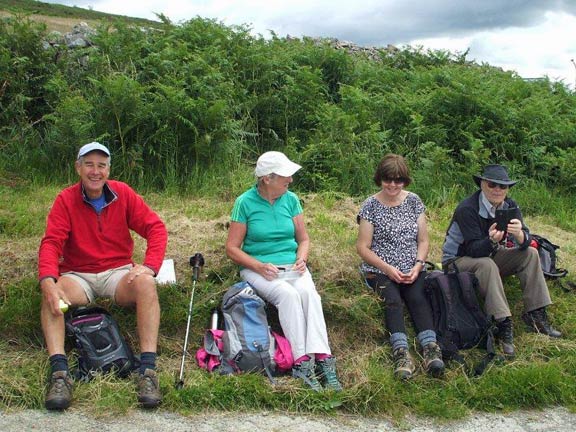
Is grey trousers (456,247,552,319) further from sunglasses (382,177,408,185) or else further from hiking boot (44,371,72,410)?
hiking boot (44,371,72,410)

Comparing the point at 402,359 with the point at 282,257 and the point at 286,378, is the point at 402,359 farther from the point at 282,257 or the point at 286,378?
the point at 282,257

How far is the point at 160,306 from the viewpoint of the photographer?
5512 millimetres

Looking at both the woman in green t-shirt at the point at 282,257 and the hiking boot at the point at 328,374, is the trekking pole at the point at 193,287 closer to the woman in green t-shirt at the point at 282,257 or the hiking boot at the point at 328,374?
the woman in green t-shirt at the point at 282,257

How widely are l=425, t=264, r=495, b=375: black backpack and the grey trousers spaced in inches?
3.6

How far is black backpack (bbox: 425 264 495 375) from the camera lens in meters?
5.33

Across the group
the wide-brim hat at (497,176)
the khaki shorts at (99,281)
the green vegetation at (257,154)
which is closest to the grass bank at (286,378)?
the green vegetation at (257,154)

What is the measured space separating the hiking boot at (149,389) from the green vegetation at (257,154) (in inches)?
3.9

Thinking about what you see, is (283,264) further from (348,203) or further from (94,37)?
(94,37)

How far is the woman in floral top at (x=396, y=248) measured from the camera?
5.41 meters

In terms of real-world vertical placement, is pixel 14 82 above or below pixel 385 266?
above

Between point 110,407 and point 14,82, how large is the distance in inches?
255

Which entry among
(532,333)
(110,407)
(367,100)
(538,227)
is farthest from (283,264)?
(367,100)

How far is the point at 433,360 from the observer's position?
4969mm

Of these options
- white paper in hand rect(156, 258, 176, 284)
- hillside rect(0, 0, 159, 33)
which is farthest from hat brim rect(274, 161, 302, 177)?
hillside rect(0, 0, 159, 33)
